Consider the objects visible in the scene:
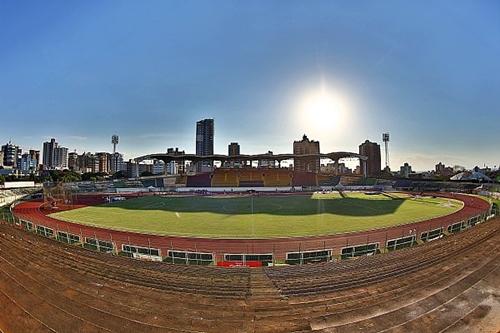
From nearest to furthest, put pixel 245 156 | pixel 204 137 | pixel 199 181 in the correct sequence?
1. pixel 199 181
2. pixel 245 156
3. pixel 204 137

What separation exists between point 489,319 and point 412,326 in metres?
1.70

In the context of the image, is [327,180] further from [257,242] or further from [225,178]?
[257,242]

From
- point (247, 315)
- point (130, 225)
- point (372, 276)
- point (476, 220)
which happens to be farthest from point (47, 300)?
point (476, 220)

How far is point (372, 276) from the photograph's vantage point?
29.8 ft

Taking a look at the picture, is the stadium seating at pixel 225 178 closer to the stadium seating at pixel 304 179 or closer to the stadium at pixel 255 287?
the stadium seating at pixel 304 179

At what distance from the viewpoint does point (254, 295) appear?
7672 millimetres

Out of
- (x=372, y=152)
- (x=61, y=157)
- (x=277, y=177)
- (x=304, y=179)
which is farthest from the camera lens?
(x=61, y=157)

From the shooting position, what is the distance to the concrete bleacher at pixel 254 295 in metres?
5.71

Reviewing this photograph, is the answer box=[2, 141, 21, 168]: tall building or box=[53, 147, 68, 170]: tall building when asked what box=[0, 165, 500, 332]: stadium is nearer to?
box=[2, 141, 21, 168]: tall building

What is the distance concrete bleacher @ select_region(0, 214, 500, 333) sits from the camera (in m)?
5.71

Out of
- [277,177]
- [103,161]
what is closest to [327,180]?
[277,177]

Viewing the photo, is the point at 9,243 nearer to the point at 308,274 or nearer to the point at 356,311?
the point at 308,274

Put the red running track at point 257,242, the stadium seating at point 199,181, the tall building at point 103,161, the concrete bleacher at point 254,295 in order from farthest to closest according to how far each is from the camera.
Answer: the tall building at point 103,161
the stadium seating at point 199,181
the red running track at point 257,242
the concrete bleacher at point 254,295

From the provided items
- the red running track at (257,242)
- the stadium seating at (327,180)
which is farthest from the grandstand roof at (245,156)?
the red running track at (257,242)
